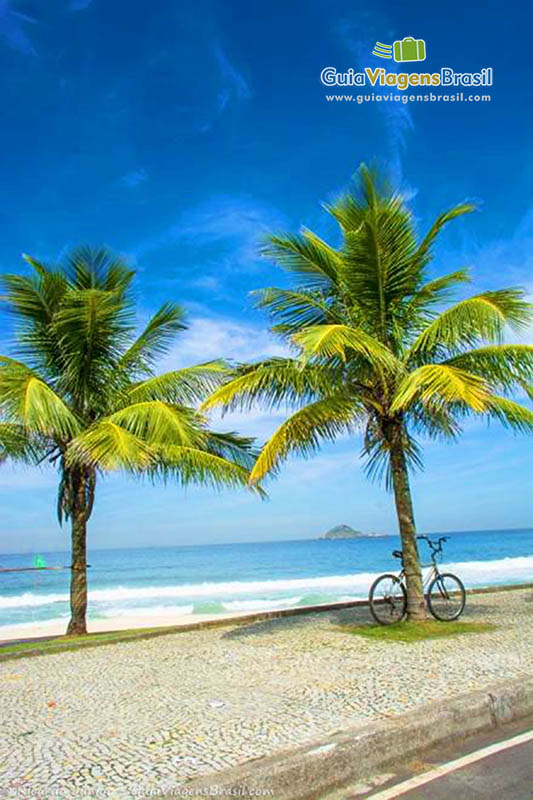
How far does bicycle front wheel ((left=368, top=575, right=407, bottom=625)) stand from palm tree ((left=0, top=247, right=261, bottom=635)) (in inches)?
115

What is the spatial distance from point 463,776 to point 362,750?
0.65 meters

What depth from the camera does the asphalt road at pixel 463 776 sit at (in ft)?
11.9

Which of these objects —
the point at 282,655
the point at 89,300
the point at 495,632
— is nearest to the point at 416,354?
the point at 495,632

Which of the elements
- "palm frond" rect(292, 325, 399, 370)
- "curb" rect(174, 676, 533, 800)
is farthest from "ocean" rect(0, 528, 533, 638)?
"curb" rect(174, 676, 533, 800)

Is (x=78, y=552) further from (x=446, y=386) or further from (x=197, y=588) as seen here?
(x=197, y=588)

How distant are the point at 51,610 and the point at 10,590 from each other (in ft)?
48.3

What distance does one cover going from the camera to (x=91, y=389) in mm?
10977

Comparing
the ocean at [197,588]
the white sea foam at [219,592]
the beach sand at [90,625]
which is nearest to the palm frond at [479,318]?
the beach sand at [90,625]

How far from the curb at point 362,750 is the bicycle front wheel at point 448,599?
Result: 15.3 ft

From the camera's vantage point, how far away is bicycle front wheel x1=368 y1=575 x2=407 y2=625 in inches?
373

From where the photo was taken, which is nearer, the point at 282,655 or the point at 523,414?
the point at 282,655

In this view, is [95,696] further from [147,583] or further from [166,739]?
[147,583]

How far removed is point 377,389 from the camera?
376 inches

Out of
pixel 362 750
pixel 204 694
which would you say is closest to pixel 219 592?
pixel 204 694
